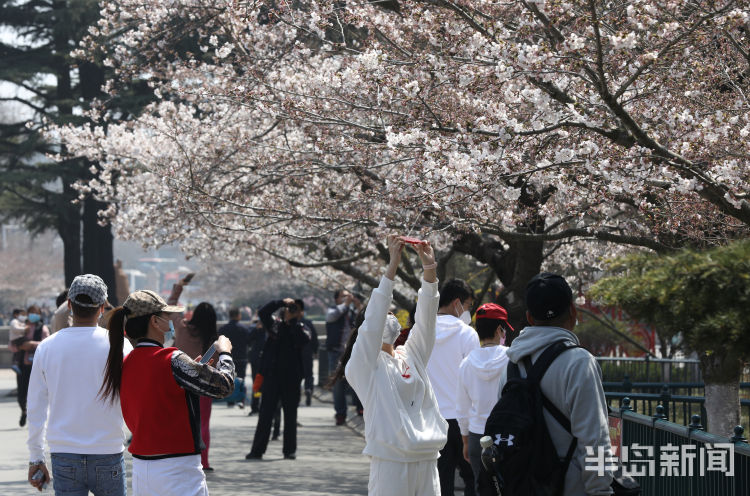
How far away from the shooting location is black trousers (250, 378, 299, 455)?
12.7 meters

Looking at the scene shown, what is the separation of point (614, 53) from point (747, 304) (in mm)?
5488

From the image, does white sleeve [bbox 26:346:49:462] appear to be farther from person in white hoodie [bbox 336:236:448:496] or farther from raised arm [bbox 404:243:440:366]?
raised arm [bbox 404:243:440:366]

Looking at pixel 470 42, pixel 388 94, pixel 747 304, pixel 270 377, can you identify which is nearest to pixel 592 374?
pixel 747 304

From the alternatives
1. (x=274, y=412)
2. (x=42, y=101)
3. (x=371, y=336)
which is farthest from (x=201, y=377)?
(x=42, y=101)

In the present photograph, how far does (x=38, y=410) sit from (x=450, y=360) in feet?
9.99

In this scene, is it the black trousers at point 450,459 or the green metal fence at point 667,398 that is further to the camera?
the green metal fence at point 667,398

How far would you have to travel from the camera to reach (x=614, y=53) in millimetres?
8539

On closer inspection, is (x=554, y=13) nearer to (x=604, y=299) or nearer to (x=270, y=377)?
(x=604, y=299)

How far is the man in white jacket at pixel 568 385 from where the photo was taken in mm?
4199

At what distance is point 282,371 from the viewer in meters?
12.9

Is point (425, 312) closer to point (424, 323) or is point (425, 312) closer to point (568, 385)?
point (424, 323)

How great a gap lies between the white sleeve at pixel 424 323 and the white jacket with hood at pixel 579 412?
4.50ft

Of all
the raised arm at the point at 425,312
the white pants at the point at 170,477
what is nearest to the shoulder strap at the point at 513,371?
the raised arm at the point at 425,312

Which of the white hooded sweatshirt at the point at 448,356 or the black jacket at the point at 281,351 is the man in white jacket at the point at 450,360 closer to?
the white hooded sweatshirt at the point at 448,356
